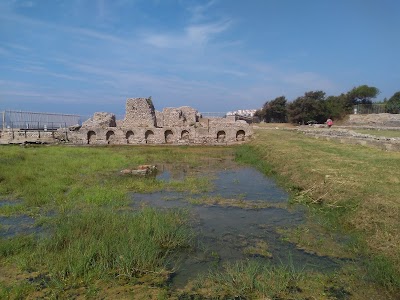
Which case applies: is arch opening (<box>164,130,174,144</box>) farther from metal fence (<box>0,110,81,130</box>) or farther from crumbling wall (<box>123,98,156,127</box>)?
metal fence (<box>0,110,81,130</box>)

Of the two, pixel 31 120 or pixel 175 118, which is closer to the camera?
pixel 175 118

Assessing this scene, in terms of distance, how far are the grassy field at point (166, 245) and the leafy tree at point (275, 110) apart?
41.6m

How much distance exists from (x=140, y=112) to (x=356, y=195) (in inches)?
956

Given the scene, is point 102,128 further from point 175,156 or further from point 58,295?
point 58,295

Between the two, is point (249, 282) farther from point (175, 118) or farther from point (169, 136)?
point (175, 118)

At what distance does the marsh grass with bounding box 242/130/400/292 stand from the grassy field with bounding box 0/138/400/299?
0.02 meters

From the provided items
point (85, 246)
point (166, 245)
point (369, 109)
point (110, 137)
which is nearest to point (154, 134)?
point (110, 137)

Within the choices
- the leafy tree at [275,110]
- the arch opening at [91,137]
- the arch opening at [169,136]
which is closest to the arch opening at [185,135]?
the arch opening at [169,136]

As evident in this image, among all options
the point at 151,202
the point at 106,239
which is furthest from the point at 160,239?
the point at 151,202

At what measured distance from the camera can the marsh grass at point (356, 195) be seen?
5.45 meters

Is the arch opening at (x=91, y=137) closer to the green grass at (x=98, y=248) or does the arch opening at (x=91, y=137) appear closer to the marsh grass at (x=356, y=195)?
Answer: the marsh grass at (x=356, y=195)

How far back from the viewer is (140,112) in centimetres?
2975

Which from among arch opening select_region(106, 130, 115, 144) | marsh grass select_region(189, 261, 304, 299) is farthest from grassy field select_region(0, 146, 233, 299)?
arch opening select_region(106, 130, 115, 144)

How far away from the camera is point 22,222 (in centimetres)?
720
